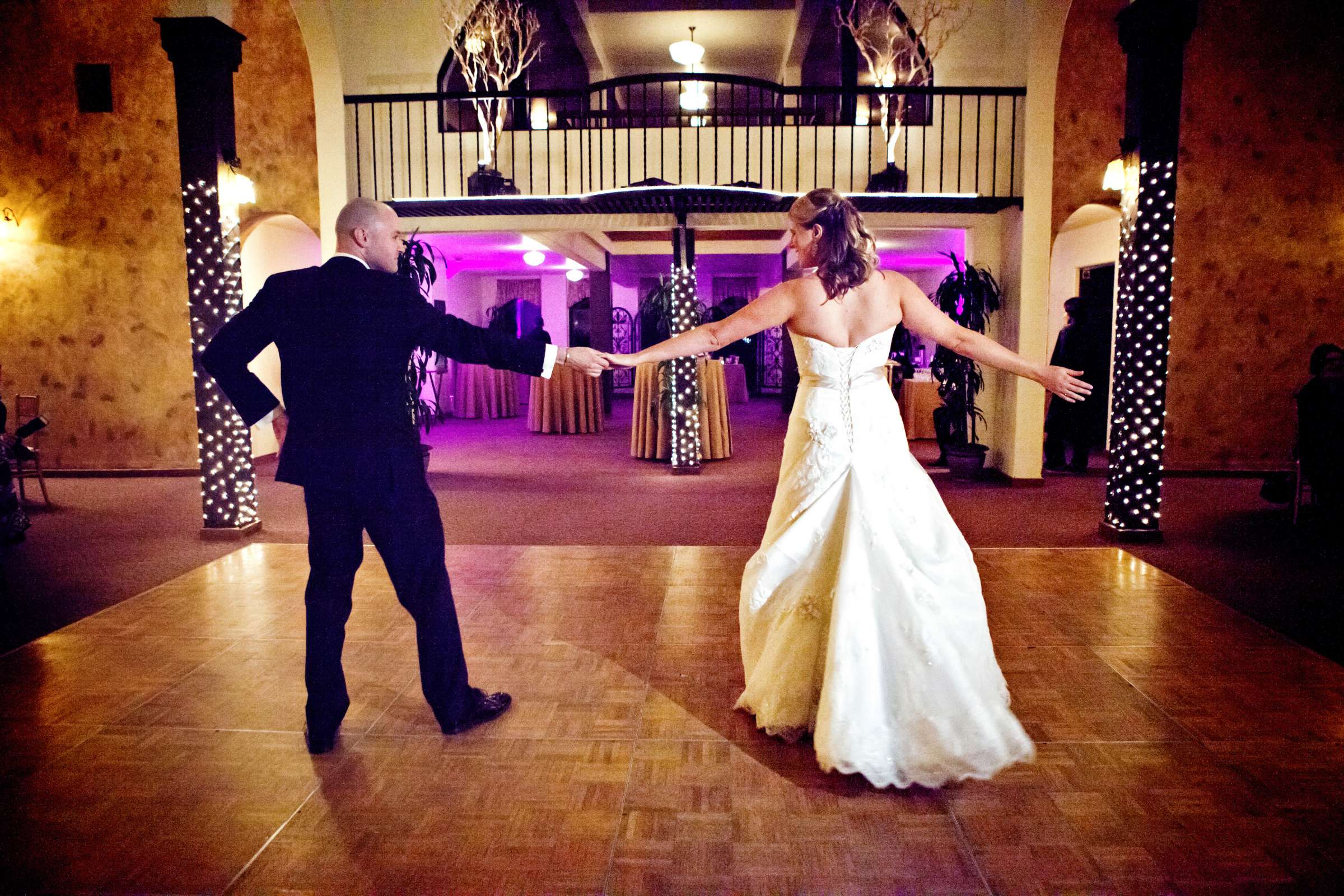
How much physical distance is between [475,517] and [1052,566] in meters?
3.81

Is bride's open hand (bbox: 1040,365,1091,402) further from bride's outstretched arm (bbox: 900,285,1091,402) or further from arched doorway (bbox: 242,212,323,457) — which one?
arched doorway (bbox: 242,212,323,457)

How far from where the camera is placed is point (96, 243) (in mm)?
7898

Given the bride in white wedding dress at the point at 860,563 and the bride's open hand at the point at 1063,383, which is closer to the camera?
the bride in white wedding dress at the point at 860,563

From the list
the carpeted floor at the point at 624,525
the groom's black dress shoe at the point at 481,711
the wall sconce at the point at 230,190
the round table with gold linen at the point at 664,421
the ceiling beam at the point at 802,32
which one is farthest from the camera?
the ceiling beam at the point at 802,32

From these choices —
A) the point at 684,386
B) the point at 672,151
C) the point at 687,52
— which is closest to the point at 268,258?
the point at 672,151

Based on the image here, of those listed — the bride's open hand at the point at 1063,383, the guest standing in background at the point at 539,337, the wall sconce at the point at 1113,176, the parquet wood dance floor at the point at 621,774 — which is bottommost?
the parquet wood dance floor at the point at 621,774

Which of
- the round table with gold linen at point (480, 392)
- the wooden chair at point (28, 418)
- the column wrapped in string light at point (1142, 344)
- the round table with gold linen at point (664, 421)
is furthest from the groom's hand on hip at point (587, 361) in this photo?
the round table with gold linen at point (480, 392)

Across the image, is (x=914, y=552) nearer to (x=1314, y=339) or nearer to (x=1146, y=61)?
(x=1146, y=61)

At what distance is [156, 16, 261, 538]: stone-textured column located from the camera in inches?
208

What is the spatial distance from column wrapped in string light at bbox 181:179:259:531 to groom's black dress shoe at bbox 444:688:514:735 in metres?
3.39

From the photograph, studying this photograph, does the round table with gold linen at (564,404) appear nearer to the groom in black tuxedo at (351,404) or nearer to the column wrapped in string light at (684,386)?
the column wrapped in string light at (684,386)

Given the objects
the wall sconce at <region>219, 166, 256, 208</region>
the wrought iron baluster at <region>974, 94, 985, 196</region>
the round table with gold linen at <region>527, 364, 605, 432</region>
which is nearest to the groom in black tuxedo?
the wall sconce at <region>219, 166, 256, 208</region>

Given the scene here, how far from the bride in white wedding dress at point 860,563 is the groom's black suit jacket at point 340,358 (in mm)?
697

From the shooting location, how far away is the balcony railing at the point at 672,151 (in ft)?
27.3
